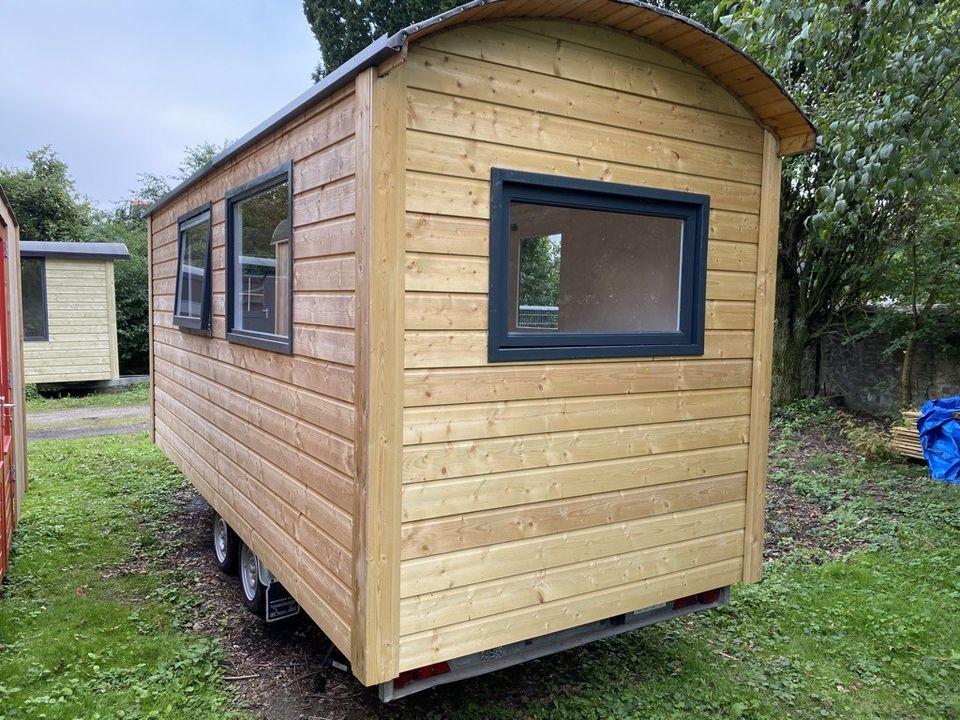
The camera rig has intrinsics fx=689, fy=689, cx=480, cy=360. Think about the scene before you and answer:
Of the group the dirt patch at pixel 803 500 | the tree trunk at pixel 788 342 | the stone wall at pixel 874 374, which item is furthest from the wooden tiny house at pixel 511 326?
the tree trunk at pixel 788 342

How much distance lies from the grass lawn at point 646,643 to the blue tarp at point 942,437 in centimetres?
Result: 93

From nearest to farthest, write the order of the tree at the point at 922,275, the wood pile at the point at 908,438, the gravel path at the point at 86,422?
the wood pile at the point at 908,438, the tree at the point at 922,275, the gravel path at the point at 86,422

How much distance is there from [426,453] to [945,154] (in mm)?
3883

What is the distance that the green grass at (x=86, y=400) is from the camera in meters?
12.2

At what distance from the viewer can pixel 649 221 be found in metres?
3.08

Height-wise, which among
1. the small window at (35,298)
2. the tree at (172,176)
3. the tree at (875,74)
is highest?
the tree at (172,176)

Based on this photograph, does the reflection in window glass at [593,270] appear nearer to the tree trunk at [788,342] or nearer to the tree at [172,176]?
the tree trunk at [788,342]

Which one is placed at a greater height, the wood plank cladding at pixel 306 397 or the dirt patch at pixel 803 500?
the wood plank cladding at pixel 306 397

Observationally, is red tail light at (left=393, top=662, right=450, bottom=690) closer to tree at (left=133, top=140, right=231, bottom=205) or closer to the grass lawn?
the grass lawn

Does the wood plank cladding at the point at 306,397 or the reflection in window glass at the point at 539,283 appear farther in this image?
the reflection in window glass at the point at 539,283

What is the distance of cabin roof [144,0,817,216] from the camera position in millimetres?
2295

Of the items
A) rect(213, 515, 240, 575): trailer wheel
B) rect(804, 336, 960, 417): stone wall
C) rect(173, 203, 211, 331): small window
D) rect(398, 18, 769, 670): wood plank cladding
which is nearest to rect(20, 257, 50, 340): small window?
→ rect(173, 203, 211, 331): small window

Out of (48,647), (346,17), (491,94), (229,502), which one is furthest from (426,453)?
(346,17)

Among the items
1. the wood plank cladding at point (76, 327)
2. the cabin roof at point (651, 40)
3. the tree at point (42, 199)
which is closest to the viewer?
the cabin roof at point (651, 40)
